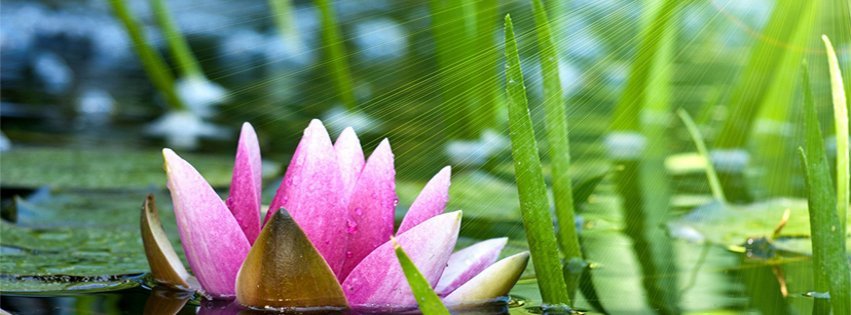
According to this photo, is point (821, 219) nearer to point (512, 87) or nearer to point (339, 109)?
point (512, 87)

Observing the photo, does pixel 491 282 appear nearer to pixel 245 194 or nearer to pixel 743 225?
pixel 245 194

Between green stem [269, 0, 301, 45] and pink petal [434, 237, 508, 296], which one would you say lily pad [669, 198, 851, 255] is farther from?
green stem [269, 0, 301, 45]

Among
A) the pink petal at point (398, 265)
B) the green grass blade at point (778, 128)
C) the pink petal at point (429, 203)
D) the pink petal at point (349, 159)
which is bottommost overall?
the green grass blade at point (778, 128)

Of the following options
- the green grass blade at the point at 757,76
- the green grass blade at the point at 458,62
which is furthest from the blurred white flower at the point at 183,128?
the green grass blade at the point at 757,76

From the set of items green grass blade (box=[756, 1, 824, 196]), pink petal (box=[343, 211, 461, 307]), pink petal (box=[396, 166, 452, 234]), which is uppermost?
pink petal (box=[396, 166, 452, 234])

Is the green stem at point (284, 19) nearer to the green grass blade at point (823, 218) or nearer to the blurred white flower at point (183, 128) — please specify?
the blurred white flower at point (183, 128)

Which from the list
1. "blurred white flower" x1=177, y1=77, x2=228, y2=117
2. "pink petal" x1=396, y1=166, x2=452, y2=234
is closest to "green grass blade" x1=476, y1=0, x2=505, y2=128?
"pink petal" x1=396, y1=166, x2=452, y2=234
